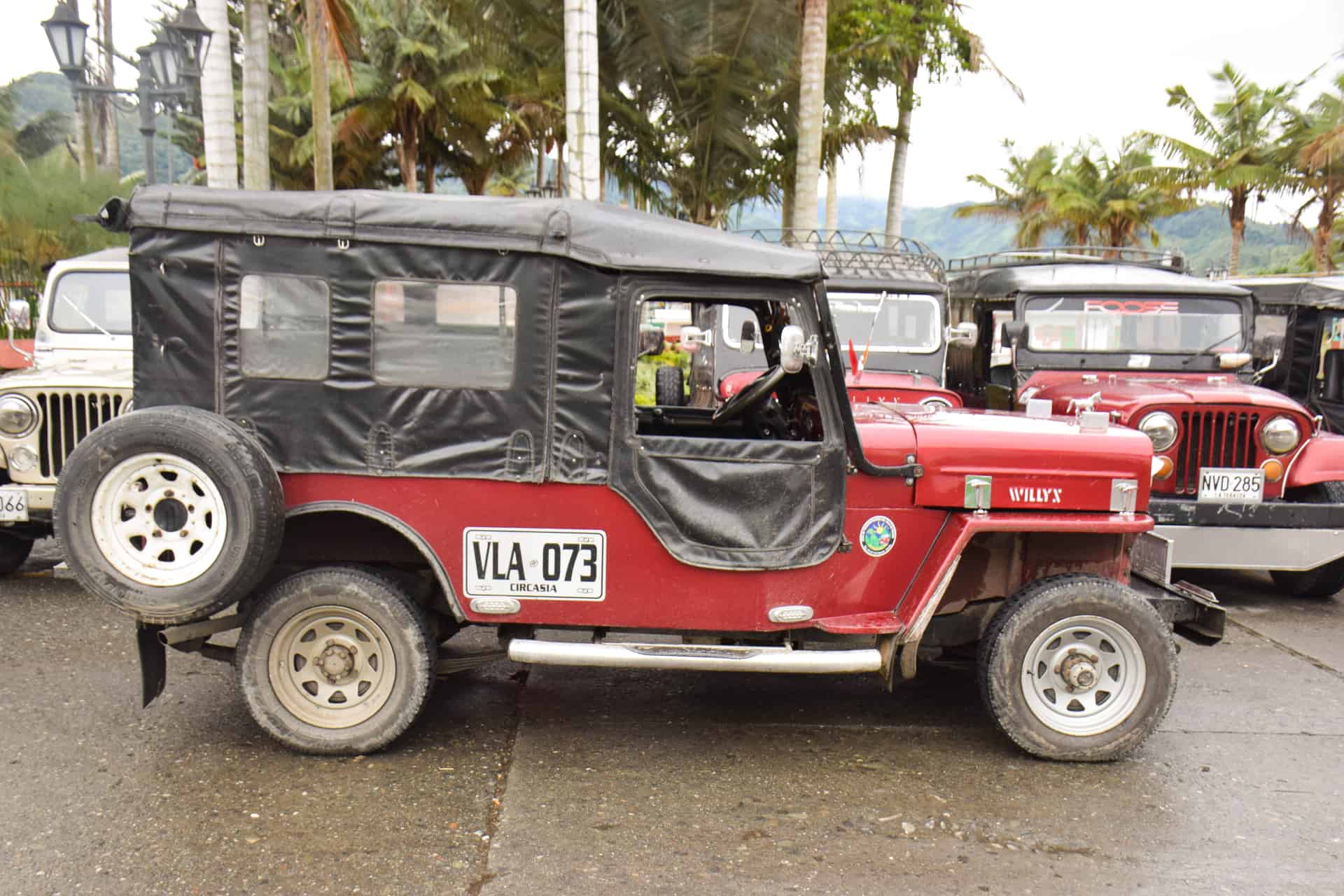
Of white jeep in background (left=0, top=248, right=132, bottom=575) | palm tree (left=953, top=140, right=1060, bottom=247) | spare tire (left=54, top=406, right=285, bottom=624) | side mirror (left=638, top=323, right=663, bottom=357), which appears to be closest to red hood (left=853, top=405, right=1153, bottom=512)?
side mirror (left=638, top=323, right=663, bottom=357)

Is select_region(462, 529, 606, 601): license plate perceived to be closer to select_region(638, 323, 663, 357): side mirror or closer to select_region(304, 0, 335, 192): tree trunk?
select_region(638, 323, 663, 357): side mirror

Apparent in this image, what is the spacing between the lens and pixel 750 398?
526 centimetres

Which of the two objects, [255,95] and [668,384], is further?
[255,95]

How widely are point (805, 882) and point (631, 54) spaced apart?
44.1ft

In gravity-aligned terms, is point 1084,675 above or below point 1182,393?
below

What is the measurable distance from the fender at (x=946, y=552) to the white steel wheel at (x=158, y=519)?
2.46 m

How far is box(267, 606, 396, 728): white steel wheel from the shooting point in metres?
4.57

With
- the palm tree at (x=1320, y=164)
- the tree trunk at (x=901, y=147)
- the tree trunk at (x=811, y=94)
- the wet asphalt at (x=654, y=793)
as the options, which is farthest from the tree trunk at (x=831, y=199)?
the wet asphalt at (x=654, y=793)

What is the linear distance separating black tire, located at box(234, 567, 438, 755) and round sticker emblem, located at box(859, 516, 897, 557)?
186cm

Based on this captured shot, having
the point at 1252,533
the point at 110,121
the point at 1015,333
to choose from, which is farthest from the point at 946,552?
the point at 110,121

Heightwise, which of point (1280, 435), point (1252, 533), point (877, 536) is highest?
point (1280, 435)

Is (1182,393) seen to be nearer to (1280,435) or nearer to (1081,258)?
(1280,435)

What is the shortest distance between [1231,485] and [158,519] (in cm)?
648

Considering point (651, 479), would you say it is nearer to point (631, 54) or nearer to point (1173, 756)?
point (1173, 756)
